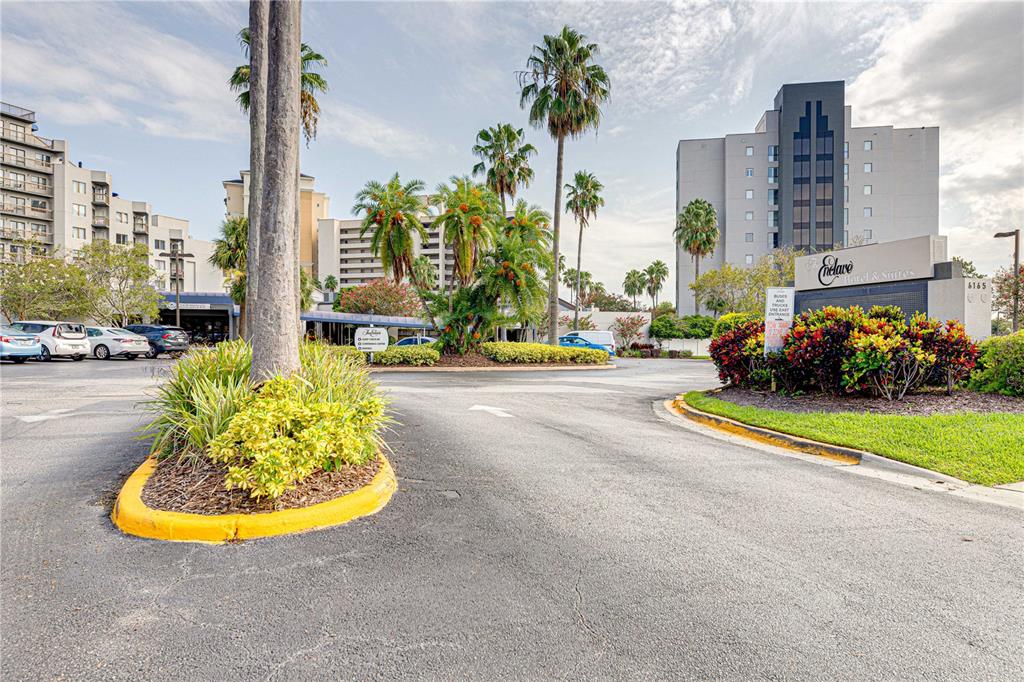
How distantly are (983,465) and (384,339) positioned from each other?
15930mm

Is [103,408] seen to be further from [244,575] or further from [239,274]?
[239,274]

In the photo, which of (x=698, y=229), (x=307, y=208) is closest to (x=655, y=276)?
(x=698, y=229)

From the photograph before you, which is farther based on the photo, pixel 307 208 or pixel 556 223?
pixel 307 208

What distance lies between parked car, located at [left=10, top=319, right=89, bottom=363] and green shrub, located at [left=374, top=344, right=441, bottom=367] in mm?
13714

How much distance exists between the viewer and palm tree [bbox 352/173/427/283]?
23.8 meters

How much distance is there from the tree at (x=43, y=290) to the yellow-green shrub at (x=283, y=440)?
42.2 meters

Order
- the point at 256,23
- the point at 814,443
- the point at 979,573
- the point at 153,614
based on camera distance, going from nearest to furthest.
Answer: the point at 153,614
the point at 979,573
the point at 814,443
the point at 256,23

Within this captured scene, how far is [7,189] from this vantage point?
191 ft

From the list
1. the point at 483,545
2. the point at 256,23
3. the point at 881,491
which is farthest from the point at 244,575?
the point at 256,23

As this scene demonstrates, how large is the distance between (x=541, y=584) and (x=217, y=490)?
2988 mm

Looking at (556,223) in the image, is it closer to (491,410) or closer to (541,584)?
(491,410)

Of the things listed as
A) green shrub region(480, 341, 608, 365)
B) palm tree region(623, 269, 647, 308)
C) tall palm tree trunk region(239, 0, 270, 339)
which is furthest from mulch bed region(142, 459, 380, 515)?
palm tree region(623, 269, 647, 308)

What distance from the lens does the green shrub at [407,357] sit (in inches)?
891

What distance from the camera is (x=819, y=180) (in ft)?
212
